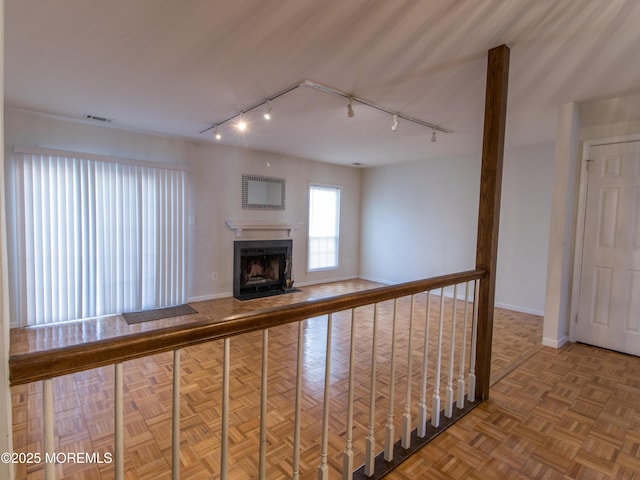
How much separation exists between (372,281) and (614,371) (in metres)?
4.27

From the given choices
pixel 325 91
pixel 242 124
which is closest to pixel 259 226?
pixel 242 124

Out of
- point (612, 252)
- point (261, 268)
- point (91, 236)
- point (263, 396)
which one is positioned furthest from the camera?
point (261, 268)

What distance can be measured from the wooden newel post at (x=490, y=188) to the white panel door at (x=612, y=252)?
175 cm

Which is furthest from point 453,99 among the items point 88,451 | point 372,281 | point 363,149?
point 372,281

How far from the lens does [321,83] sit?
2.55m

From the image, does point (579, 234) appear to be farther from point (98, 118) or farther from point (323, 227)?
point (98, 118)

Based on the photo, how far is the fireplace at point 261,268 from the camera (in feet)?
16.9

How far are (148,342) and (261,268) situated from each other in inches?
186

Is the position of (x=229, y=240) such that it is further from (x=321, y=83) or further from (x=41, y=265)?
(x=321, y=83)

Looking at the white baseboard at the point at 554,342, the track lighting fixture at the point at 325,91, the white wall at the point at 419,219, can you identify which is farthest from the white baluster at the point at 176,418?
the white wall at the point at 419,219

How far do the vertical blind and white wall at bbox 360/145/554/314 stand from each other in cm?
377

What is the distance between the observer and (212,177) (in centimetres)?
486

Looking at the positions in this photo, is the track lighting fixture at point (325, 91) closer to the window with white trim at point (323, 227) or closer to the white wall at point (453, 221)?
the white wall at point (453, 221)

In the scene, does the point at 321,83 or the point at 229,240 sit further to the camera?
the point at 229,240
